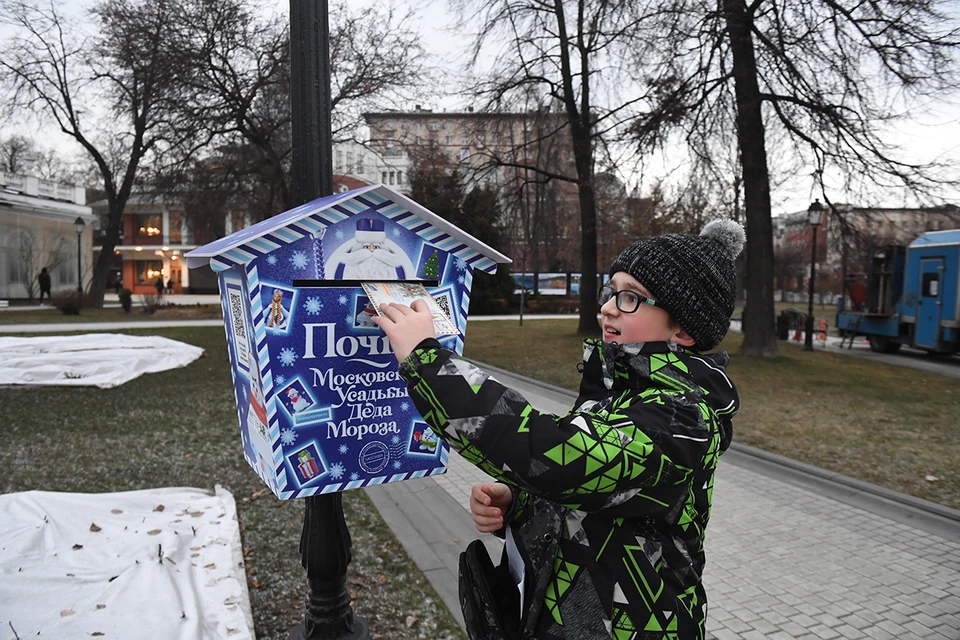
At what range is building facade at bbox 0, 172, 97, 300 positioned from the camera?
1165 inches

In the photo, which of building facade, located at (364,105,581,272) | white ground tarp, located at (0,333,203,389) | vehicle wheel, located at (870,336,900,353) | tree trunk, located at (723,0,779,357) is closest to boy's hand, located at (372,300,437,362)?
white ground tarp, located at (0,333,203,389)

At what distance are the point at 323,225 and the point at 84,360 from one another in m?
10.0

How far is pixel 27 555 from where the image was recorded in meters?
3.32

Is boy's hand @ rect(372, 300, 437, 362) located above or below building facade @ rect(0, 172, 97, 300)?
below

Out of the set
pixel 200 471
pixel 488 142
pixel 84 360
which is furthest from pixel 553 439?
pixel 488 142

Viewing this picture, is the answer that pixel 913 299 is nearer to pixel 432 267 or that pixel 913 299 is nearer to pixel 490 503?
pixel 432 267

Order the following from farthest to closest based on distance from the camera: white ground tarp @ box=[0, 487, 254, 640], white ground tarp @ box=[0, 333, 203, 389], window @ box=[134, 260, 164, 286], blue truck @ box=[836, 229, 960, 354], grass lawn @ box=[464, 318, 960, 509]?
window @ box=[134, 260, 164, 286] → blue truck @ box=[836, 229, 960, 354] → white ground tarp @ box=[0, 333, 203, 389] → grass lawn @ box=[464, 318, 960, 509] → white ground tarp @ box=[0, 487, 254, 640]

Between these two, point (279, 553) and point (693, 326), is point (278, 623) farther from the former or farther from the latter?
point (693, 326)

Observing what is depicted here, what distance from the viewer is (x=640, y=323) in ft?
4.26

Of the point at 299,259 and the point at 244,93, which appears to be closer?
the point at 299,259

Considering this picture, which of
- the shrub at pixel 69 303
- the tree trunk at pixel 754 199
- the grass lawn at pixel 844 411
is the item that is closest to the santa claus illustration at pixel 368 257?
the grass lawn at pixel 844 411

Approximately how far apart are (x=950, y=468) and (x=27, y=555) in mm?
7685

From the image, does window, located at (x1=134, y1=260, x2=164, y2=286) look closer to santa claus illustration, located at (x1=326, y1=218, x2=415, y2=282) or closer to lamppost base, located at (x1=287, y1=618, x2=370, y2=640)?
lamppost base, located at (x1=287, y1=618, x2=370, y2=640)

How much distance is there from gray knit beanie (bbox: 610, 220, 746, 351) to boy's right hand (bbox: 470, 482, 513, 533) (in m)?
0.56
